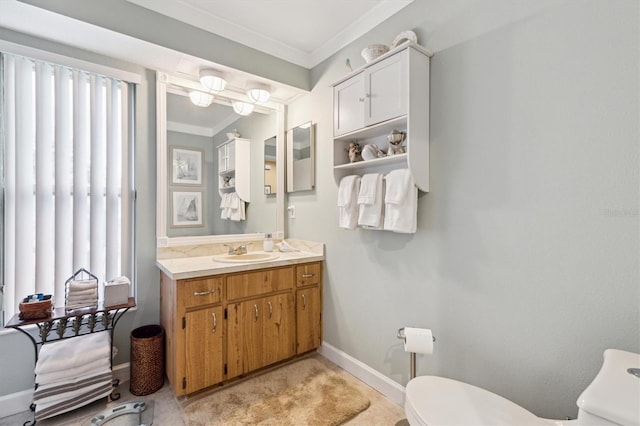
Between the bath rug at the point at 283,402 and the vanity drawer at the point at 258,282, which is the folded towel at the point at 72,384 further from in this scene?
the vanity drawer at the point at 258,282

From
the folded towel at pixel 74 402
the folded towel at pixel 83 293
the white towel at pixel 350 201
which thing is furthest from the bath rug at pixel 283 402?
the white towel at pixel 350 201

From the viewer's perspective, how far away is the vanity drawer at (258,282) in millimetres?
2012

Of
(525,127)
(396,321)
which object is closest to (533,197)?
(525,127)

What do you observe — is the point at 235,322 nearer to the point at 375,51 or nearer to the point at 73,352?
the point at 73,352

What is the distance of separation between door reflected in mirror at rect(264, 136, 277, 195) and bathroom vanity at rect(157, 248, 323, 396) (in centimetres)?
73

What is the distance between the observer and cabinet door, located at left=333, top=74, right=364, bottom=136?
1.88 metres

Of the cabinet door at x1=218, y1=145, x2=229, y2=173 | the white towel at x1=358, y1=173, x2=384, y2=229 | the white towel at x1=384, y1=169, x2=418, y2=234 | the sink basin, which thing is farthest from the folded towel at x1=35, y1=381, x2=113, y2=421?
the white towel at x1=384, y1=169, x2=418, y2=234

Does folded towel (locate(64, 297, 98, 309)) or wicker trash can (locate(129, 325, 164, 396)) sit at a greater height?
folded towel (locate(64, 297, 98, 309))

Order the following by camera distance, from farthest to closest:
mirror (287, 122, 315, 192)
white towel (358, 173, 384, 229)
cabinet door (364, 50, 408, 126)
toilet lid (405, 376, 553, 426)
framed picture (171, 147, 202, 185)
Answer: mirror (287, 122, 315, 192) → framed picture (171, 147, 202, 185) → white towel (358, 173, 384, 229) → cabinet door (364, 50, 408, 126) → toilet lid (405, 376, 553, 426)

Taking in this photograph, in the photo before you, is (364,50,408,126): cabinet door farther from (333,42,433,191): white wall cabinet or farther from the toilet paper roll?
the toilet paper roll

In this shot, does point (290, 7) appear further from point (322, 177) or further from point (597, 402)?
point (597, 402)

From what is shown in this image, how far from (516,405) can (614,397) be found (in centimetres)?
53

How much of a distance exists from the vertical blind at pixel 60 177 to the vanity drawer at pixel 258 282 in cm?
87

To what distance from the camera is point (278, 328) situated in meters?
2.24
